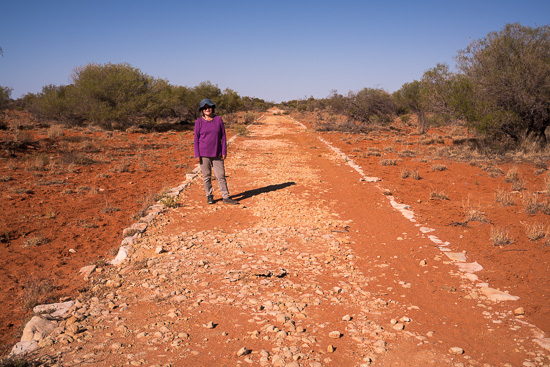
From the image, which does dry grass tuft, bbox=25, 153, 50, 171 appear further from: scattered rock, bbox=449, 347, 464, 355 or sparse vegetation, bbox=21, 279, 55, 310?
scattered rock, bbox=449, 347, 464, 355

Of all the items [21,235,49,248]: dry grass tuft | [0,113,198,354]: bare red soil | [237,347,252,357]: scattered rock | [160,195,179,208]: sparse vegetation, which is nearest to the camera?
[237,347,252,357]: scattered rock

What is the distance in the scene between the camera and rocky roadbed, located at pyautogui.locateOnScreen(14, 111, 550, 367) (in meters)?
2.99

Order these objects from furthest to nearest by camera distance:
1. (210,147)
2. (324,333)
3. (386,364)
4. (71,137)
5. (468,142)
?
(71,137) < (468,142) < (210,147) < (324,333) < (386,364)

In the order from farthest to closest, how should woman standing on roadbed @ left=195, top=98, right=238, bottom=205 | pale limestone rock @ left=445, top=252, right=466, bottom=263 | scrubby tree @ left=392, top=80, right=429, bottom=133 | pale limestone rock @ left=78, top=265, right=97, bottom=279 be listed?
1. scrubby tree @ left=392, top=80, right=429, bottom=133
2. woman standing on roadbed @ left=195, top=98, right=238, bottom=205
3. pale limestone rock @ left=445, top=252, right=466, bottom=263
4. pale limestone rock @ left=78, top=265, right=97, bottom=279

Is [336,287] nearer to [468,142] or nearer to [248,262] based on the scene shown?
[248,262]

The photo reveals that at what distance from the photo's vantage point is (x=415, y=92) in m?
28.6

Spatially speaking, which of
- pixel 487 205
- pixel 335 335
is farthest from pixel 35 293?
pixel 487 205

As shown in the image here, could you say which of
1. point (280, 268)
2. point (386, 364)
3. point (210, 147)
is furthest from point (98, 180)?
point (386, 364)

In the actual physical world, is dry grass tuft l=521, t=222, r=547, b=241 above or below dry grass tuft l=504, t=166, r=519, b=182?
below

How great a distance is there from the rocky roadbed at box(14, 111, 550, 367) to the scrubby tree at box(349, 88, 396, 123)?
1979cm

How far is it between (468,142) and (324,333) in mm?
15275

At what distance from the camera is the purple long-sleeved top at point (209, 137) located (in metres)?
7.33

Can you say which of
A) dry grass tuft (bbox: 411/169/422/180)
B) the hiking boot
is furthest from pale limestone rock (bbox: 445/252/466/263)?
dry grass tuft (bbox: 411/169/422/180)

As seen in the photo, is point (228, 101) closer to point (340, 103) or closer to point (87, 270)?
point (340, 103)
